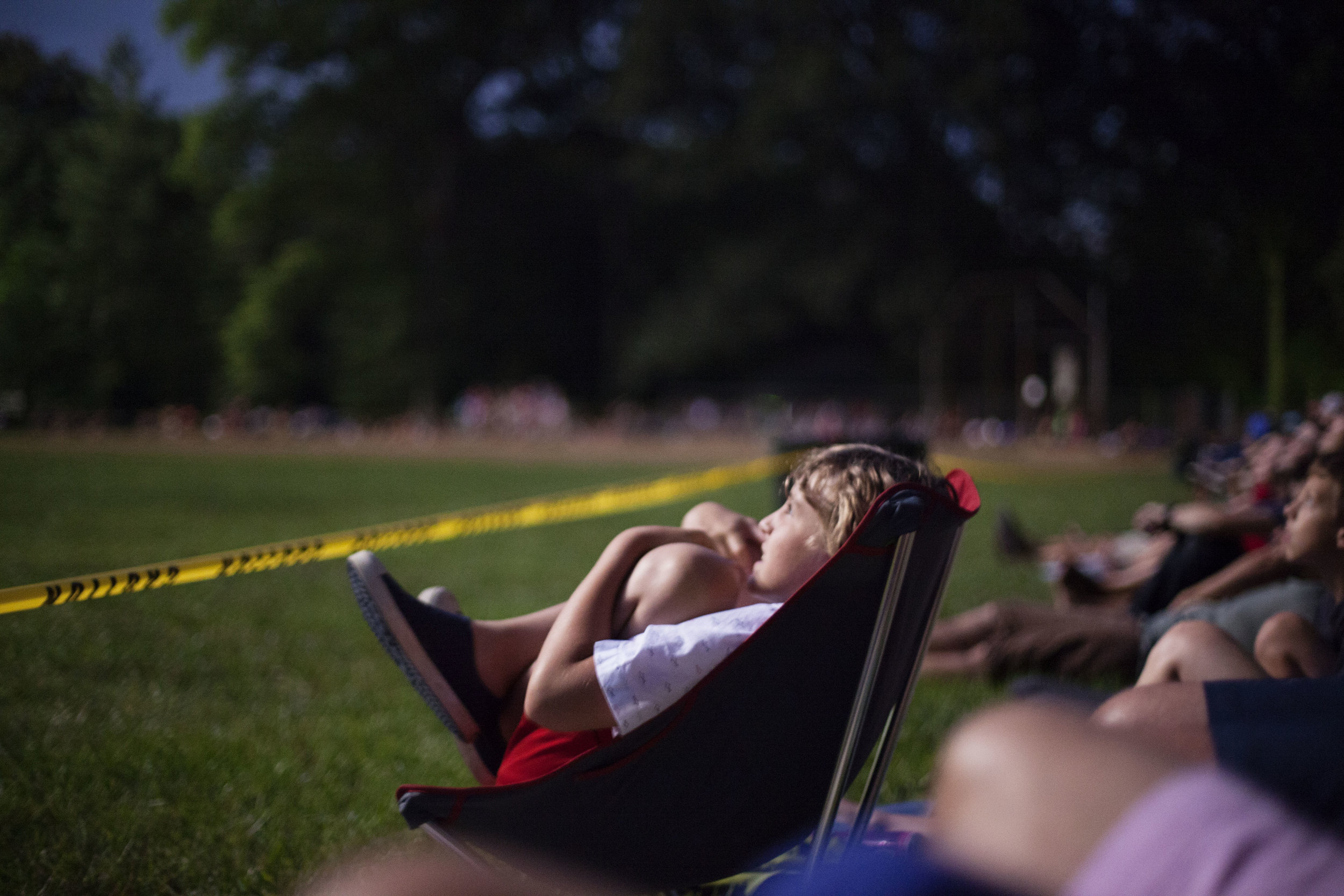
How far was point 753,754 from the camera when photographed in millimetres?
1633

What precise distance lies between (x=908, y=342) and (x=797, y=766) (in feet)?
105

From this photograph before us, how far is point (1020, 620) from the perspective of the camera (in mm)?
4035

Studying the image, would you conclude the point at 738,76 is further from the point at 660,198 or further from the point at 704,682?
the point at 704,682

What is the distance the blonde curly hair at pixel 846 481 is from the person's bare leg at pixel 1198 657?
0.75 m

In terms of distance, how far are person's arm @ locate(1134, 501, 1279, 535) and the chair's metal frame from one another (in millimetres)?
2459

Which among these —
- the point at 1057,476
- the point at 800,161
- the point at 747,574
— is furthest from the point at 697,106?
the point at 747,574

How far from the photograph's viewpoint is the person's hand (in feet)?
12.9

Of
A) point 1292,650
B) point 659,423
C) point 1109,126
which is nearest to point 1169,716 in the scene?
point 1292,650

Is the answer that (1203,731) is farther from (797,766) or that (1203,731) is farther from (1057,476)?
(1057,476)

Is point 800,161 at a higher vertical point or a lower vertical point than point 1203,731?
higher

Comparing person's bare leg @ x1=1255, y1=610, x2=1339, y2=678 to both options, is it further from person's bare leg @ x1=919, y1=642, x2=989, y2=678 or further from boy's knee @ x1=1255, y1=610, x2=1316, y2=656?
person's bare leg @ x1=919, y1=642, x2=989, y2=678

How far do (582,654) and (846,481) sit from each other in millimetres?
550

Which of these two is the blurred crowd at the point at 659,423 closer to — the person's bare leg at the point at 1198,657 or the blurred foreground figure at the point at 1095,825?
the person's bare leg at the point at 1198,657

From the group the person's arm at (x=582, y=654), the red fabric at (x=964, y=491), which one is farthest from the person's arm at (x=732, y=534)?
the red fabric at (x=964, y=491)
